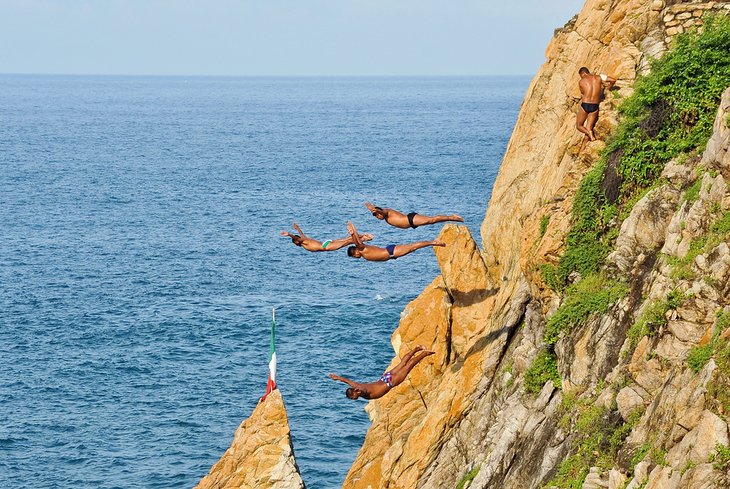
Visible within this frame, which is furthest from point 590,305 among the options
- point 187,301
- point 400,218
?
point 187,301

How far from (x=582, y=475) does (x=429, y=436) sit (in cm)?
950

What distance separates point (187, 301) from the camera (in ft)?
235

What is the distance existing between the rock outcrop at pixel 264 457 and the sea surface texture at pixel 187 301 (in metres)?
10.4

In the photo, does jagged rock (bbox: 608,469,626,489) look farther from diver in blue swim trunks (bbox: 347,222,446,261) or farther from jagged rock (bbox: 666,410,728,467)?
diver in blue swim trunks (bbox: 347,222,446,261)

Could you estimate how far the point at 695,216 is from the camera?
66.0ft

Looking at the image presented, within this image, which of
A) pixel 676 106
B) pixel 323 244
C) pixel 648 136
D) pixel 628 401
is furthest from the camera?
pixel 323 244

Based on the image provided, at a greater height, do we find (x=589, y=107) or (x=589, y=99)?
(x=589, y=99)

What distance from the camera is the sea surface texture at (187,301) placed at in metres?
50.3

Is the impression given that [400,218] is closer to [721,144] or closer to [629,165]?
[629,165]

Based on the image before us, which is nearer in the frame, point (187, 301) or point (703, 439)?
point (703, 439)

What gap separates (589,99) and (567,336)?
6265mm

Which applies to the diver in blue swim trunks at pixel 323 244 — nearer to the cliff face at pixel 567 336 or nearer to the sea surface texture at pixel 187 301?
the cliff face at pixel 567 336

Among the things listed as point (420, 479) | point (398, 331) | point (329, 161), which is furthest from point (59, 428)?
point (329, 161)

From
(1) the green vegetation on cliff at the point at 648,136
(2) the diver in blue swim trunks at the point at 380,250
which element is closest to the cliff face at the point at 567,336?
(1) the green vegetation on cliff at the point at 648,136
